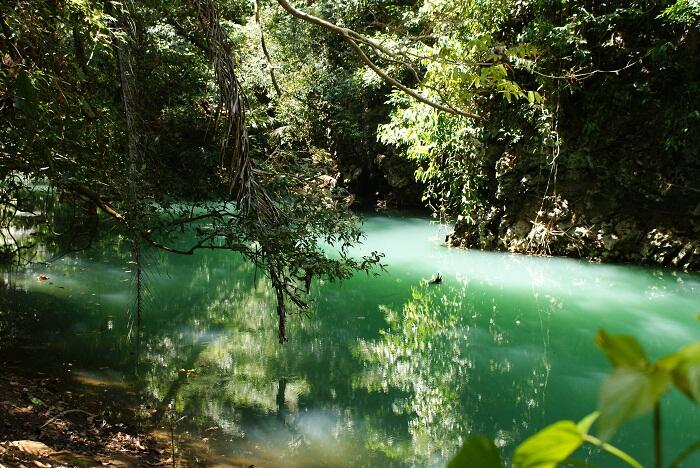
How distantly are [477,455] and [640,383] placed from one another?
0.17m

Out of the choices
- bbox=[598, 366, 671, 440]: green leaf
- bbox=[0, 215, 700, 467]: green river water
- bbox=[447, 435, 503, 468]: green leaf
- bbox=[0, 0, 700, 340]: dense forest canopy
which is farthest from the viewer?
bbox=[0, 215, 700, 467]: green river water

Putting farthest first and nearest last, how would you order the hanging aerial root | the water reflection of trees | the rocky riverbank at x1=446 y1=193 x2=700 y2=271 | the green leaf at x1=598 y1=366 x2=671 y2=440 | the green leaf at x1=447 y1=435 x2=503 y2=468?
the rocky riverbank at x1=446 y1=193 x2=700 y2=271 → the water reflection of trees → the hanging aerial root → the green leaf at x1=447 y1=435 x2=503 y2=468 → the green leaf at x1=598 y1=366 x2=671 y2=440

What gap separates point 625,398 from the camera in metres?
0.30

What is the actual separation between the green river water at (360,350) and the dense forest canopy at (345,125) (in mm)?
882

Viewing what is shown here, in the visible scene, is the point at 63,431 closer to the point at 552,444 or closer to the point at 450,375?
the point at 450,375

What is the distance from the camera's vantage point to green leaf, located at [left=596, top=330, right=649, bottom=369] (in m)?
0.33

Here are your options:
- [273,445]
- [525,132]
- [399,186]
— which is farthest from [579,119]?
[273,445]

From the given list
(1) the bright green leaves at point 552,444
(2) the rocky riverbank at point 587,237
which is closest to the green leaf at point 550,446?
(1) the bright green leaves at point 552,444

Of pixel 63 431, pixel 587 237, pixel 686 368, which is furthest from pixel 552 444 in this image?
pixel 587 237

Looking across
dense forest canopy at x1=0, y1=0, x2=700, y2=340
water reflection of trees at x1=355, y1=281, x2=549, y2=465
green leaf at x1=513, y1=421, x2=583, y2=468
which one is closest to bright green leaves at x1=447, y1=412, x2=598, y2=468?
green leaf at x1=513, y1=421, x2=583, y2=468

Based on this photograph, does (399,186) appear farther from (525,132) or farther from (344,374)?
(344,374)

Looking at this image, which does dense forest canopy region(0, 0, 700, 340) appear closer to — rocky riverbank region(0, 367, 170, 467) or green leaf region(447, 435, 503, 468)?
rocky riverbank region(0, 367, 170, 467)

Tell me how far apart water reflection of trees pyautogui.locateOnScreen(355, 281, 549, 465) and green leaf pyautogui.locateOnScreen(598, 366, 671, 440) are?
13.5ft

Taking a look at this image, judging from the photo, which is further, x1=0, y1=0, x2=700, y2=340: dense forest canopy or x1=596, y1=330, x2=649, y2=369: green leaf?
x1=0, y1=0, x2=700, y2=340: dense forest canopy
